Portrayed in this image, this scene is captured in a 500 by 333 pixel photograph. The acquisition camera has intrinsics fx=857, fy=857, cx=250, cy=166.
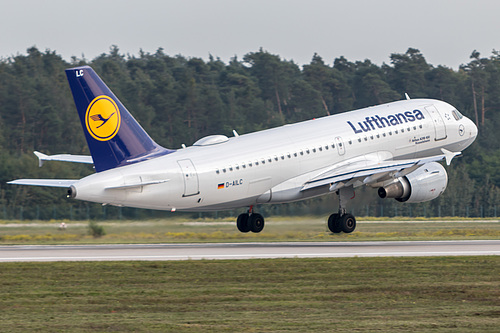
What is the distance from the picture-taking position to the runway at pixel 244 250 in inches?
1387

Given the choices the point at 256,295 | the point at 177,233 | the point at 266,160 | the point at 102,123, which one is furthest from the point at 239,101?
the point at 256,295

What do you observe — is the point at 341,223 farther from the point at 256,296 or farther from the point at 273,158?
the point at 256,296

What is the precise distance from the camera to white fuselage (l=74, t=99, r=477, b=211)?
37.5 meters

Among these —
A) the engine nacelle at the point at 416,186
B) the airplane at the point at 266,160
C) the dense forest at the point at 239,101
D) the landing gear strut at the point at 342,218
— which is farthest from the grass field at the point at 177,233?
the dense forest at the point at 239,101

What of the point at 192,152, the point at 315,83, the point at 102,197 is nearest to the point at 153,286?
the point at 102,197

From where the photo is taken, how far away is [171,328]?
19938 millimetres

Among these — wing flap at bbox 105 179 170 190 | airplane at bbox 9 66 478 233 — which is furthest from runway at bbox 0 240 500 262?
wing flap at bbox 105 179 170 190

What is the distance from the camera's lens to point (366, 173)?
1656 inches

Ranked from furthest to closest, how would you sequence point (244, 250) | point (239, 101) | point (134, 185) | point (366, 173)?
point (239, 101) < point (366, 173) < point (244, 250) < point (134, 185)

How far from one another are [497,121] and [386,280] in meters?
90.2

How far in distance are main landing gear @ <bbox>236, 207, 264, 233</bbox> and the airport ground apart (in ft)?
36.3

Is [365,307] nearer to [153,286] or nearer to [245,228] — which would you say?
[153,286]

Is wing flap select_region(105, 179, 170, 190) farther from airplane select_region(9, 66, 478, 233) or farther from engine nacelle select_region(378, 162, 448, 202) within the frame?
engine nacelle select_region(378, 162, 448, 202)

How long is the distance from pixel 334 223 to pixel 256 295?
62.1ft
